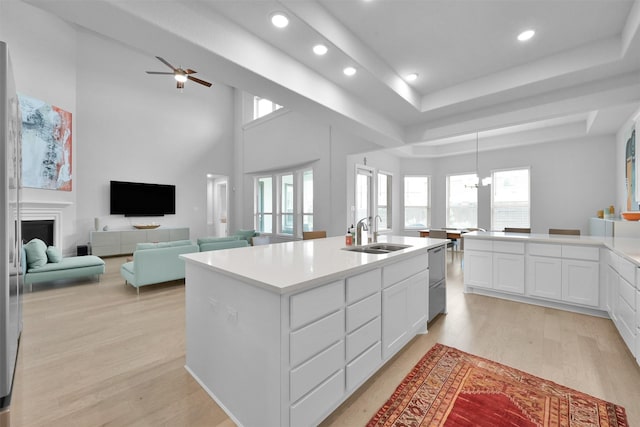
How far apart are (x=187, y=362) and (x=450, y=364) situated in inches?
81.0

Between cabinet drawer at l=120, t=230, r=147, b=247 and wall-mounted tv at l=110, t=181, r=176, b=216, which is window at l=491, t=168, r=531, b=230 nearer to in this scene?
wall-mounted tv at l=110, t=181, r=176, b=216

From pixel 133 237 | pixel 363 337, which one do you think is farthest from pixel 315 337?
pixel 133 237

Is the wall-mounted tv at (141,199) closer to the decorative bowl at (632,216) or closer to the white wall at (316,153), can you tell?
the white wall at (316,153)

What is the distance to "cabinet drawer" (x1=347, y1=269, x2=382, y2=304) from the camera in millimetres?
1759

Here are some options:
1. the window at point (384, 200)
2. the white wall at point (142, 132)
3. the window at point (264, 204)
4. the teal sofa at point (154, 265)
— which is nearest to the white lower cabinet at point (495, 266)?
the window at point (384, 200)

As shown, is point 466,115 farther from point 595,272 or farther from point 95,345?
point 95,345

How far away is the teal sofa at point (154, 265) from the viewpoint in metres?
3.96

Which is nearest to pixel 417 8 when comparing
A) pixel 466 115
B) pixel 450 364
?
pixel 466 115

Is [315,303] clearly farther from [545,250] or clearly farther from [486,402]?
[545,250]

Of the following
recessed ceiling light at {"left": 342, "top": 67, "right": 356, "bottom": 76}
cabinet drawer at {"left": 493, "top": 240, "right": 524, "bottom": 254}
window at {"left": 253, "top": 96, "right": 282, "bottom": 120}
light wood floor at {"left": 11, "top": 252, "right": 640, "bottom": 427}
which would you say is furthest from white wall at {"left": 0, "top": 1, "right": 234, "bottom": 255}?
cabinet drawer at {"left": 493, "top": 240, "right": 524, "bottom": 254}

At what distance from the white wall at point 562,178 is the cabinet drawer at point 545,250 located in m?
3.84

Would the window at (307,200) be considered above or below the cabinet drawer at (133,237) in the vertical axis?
above

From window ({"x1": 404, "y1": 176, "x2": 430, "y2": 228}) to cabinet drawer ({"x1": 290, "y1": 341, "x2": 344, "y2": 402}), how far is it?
23.2ft

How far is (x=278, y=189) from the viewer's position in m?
8.20
